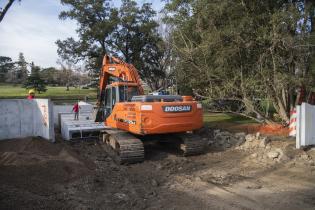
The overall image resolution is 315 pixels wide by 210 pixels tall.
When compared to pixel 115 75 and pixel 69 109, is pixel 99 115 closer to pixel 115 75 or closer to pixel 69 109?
pixel 115 75

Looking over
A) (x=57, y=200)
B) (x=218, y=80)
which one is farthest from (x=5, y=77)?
(x=57, y=200)

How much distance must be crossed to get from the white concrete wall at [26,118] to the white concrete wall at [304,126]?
7.86 m

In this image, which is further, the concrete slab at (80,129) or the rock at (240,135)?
the concrete slab at (80,129)

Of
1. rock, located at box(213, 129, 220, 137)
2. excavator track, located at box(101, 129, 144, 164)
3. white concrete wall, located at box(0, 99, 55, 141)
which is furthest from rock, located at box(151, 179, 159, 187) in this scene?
rock, located at box(213, 129, 220, 137)

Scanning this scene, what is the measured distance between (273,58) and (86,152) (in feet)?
23.3

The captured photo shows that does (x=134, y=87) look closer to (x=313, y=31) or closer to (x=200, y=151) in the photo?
(x=200, y=151)

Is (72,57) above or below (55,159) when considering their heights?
above

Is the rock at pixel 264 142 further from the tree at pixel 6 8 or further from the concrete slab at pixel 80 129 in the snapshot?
the tree at pixel 6 8

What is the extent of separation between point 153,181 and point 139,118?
81.7 inches

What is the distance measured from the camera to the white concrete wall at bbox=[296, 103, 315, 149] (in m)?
10.0

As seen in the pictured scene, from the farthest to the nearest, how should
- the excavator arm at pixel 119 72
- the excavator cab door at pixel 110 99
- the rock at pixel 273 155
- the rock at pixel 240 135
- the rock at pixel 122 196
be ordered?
1. the rock at pixel 240 135
2. the excavator arm at pixel 119 72
3. the excavator cab door at pixel 110 99
4. the rock at pixel 273 155
5. the rock at pixel 122 196

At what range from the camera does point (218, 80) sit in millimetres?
14312

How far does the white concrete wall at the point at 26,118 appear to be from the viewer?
11750mm

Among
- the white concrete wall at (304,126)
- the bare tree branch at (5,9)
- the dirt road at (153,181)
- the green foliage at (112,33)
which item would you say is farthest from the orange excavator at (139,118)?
the green foliage at (112,33)
